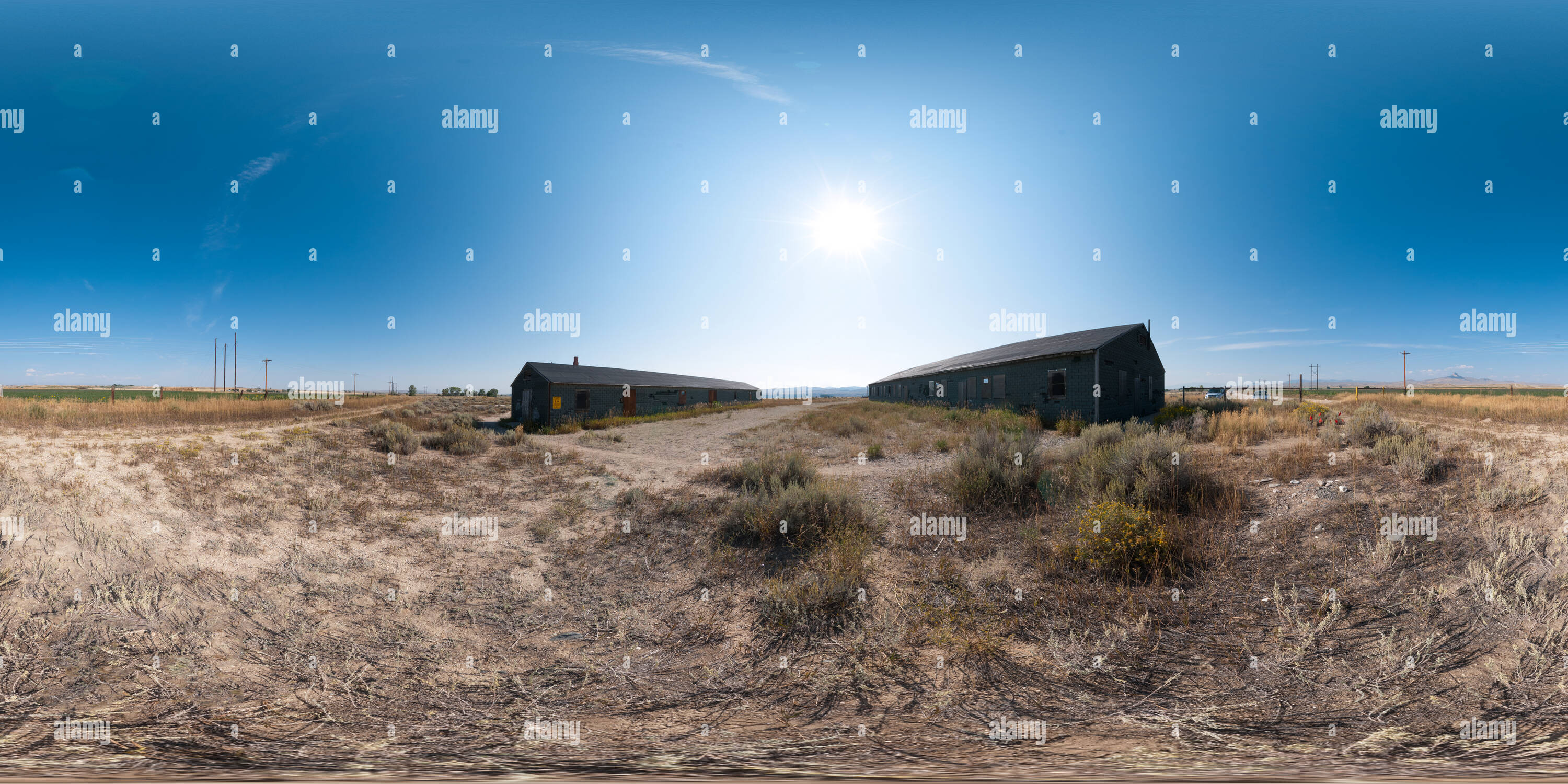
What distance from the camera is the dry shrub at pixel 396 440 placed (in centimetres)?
1317

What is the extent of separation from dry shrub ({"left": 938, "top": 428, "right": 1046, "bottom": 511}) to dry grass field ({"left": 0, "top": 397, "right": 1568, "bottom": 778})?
6 centimetres

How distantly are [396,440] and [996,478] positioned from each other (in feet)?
47.5

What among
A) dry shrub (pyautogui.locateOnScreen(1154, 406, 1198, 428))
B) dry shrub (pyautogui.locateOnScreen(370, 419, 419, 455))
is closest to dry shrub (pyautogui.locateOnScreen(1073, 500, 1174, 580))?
dry shrub (pyautogui.locateOnScreen(1154, 406, 1198, 428))

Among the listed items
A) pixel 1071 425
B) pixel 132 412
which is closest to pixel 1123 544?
pixel 1071 425

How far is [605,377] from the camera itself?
105 feet

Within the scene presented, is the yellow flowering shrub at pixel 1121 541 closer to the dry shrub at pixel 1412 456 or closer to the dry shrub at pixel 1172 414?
the dry shrub at pixel 1412 456

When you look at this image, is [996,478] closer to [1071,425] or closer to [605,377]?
[1071,425]

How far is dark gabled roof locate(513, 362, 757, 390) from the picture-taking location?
92.4ft

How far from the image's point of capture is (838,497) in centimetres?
736

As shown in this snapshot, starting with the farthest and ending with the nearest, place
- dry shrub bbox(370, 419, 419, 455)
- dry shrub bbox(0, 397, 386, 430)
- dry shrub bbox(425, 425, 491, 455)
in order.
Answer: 1. dry shrub bbox(0, 397, 386, 430)
2. dry shrub bbox(425, 425, 491, 455)
3. dry shrub bbox(370, 419, 419, 455)

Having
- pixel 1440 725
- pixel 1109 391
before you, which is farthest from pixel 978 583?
pixel 1109 391

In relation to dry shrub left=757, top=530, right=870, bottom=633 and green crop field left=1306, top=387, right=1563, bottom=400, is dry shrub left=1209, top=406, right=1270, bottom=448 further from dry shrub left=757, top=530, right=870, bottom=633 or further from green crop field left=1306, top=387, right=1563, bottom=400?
green crop field left=1306, top=387, right=1563, bottom=400

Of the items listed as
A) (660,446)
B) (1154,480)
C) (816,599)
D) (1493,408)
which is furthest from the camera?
(1493,408)

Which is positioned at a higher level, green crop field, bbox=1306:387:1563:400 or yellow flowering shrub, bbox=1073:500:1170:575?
green crop field, bbox=1306:387:1563:400
